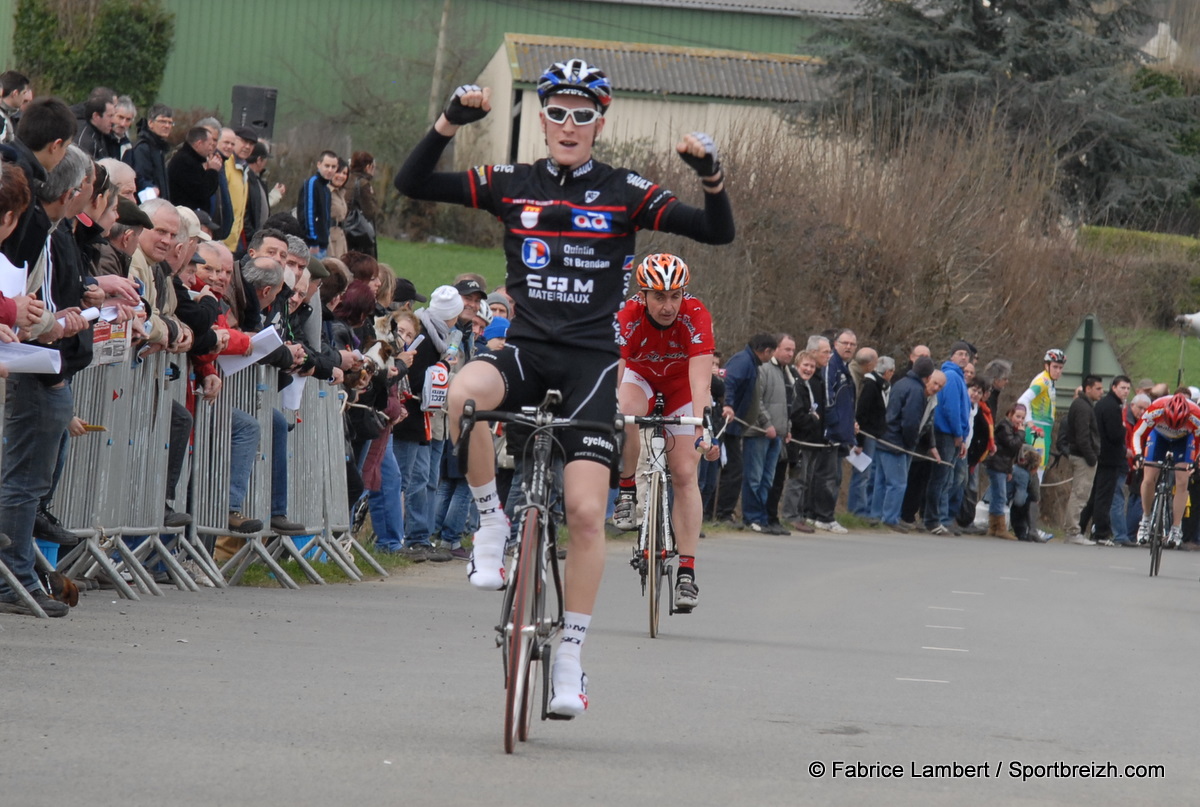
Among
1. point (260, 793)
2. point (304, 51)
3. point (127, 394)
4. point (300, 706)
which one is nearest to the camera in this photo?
point (260, 793)

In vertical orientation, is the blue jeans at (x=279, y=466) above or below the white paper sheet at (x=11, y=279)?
below

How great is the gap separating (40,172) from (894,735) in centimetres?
502

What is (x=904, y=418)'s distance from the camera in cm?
2608

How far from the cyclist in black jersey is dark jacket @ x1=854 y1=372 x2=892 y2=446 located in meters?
18.5

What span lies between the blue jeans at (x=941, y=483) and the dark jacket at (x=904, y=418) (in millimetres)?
653

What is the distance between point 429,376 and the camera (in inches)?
618

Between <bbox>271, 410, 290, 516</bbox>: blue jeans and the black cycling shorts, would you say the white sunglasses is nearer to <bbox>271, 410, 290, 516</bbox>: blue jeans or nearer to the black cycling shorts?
the black cycling shorts

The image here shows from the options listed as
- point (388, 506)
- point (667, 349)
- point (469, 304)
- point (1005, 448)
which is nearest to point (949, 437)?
point (1005, 448)

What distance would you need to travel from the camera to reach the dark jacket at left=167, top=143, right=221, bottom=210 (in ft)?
54.8

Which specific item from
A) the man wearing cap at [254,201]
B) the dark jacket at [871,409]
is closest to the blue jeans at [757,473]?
the dark jacket at [871,409]

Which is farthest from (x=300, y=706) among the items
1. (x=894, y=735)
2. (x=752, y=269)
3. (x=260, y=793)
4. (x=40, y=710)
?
(x=752, y=269)

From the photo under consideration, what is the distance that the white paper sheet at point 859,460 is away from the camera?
83.8ft

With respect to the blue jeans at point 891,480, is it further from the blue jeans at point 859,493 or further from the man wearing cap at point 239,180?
the man wearing cap at point 239,180

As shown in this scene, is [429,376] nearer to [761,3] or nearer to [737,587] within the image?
[737,587]
